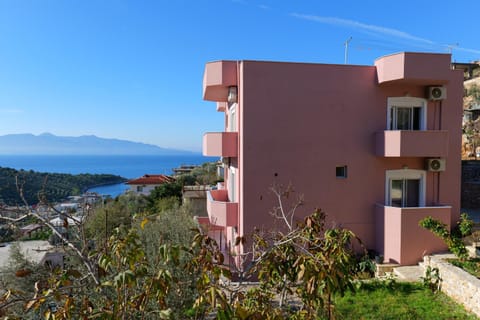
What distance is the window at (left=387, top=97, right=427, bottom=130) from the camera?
12.8 metres

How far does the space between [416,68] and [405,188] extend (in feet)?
17.2

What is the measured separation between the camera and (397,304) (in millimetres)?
8336

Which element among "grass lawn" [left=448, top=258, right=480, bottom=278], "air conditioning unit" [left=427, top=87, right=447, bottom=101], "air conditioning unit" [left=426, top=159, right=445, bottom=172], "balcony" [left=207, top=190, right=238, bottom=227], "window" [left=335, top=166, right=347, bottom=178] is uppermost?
"air conditioning unit" [left=427, top=87, right=447, bottom=101]

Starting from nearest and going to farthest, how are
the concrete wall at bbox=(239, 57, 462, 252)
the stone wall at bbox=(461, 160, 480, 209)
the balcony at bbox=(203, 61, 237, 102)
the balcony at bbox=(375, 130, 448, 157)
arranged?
1. the balcony at bbox=(375, 130, 448, 157)
2. the concrete wall at bbox=(239, 57, 462, 252)
3. the balcony at bbox=(203, 61, 237, 102)
4. the stone wall at bbox=(461, 160, 480, 209)

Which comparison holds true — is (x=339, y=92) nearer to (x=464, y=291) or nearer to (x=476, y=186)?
(x=464, y=291)

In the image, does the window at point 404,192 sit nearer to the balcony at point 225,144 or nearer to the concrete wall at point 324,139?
the concrete wall at point 324,139

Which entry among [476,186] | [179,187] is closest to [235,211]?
[476,186]

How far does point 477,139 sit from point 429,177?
15.2 metres

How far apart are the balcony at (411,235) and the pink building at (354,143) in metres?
0.04

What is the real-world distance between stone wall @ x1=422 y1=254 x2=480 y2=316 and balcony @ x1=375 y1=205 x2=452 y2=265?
1.85 metres

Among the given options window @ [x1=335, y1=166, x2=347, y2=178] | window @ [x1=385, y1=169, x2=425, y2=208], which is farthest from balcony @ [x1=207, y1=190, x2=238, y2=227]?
window @ [x1=385, y1=169, x2=425, y2=208]

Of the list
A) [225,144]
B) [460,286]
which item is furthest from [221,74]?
[460,286]

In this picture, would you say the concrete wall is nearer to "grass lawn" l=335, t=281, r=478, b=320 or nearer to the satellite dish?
the satellite dish

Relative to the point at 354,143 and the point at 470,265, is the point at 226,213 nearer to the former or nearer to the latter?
the point at 354,143
